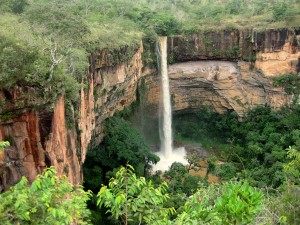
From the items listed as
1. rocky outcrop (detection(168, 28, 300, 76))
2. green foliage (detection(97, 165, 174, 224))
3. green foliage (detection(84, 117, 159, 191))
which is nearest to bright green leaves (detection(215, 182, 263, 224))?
green foliage (detection(97, 165, 174, 224))

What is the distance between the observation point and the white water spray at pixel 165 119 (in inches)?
824

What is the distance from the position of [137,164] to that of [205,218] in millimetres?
12229

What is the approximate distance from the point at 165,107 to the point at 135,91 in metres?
3.27

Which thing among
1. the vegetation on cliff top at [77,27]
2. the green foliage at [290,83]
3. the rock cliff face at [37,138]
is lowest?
the green foliage at [290,83]

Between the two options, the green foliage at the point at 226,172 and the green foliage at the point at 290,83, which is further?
the green foliage at the point at 290,83

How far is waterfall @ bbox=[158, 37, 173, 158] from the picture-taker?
832 inches

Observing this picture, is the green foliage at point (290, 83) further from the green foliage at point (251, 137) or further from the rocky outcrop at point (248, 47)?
the green foliage at point (251, 137)

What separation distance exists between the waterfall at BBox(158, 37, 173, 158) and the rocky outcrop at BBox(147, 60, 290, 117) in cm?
44

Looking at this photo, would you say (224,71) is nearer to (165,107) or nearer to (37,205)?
(165,107)

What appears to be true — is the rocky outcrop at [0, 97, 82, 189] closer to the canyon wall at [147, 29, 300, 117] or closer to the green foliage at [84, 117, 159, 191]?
the green foliage at [84, 117, 159, 191]

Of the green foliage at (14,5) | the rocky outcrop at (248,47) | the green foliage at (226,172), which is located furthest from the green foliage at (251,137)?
the green foliage at (14,5)

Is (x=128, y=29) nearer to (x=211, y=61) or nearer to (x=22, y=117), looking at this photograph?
(x=211, y=61)

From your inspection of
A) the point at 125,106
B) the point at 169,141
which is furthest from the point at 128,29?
the point at 169,141

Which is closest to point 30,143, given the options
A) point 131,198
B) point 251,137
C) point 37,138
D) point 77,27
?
point 37,138
